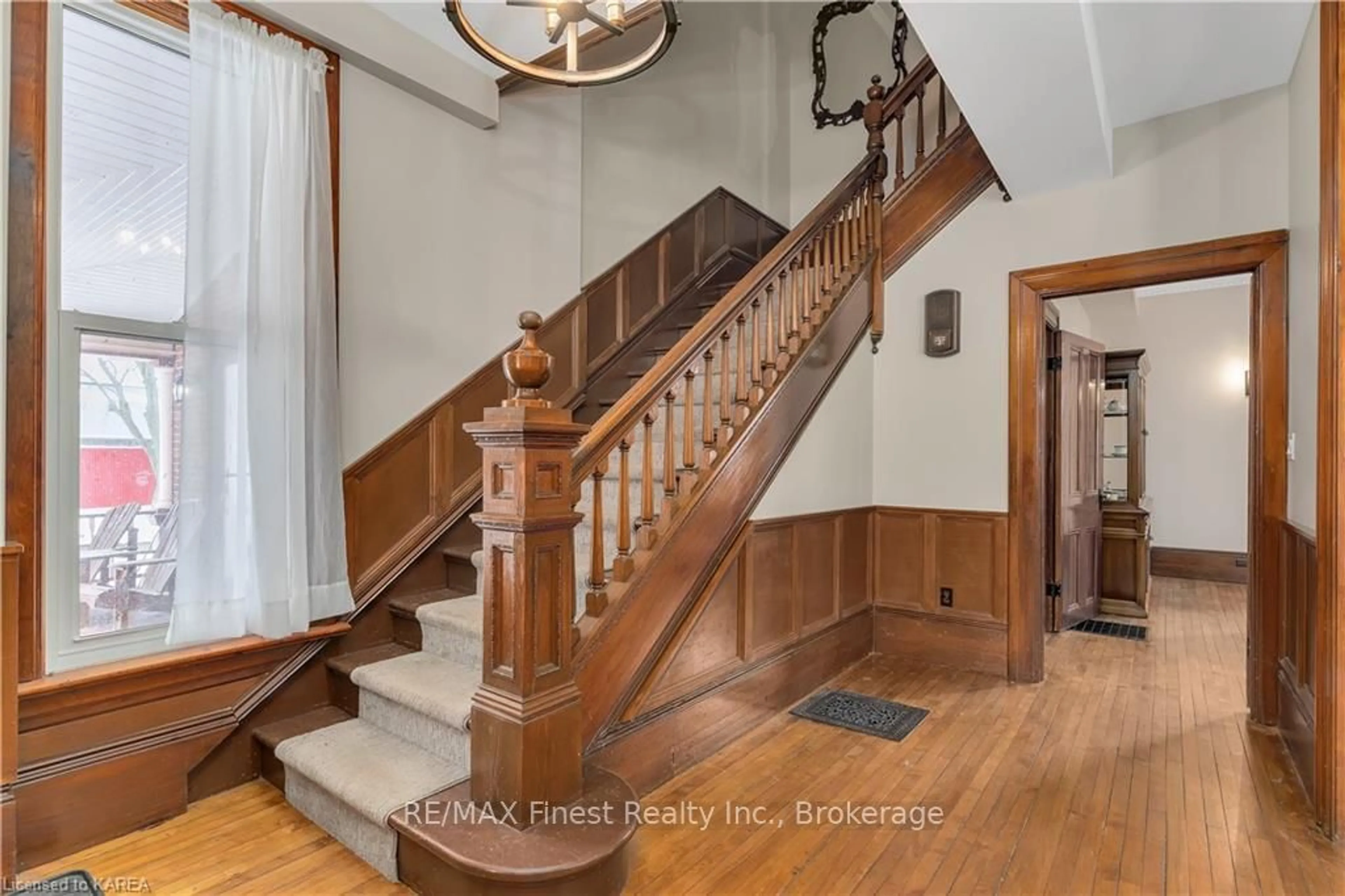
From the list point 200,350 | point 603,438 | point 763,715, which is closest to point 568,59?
point 603,438

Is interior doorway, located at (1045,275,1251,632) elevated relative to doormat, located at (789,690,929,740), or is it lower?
elevated

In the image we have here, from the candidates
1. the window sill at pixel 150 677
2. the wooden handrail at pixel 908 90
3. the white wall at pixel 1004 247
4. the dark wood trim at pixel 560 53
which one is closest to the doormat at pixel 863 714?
the white wall at pixel 1004 247

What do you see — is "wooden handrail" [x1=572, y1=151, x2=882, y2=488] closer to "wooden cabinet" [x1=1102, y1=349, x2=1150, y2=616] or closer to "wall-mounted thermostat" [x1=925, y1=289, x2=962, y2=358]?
"wall-mounted thermostat" [x1=925, y1=289, x2=962, y2=358]

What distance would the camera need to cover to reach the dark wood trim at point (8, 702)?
1.95 meters

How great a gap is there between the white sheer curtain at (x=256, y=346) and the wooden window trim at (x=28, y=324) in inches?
14.3

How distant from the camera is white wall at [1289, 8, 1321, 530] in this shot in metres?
2.57

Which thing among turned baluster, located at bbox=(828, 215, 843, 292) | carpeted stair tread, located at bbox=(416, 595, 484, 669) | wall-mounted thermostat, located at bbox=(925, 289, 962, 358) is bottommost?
carpeted stair tread, located at bbox=(416, 595, 484, 669)

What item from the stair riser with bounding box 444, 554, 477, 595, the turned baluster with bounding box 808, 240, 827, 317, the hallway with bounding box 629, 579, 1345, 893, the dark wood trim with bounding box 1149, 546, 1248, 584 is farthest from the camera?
the dark wood trim with bounding box 1149, 546, 1248, 584

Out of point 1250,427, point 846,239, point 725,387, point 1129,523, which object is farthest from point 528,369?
point 1129,523

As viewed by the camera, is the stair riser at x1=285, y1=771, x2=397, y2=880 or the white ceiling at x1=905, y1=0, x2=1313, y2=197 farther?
the white ceiling at x1=905, y1=0, x2=1313, y2=197

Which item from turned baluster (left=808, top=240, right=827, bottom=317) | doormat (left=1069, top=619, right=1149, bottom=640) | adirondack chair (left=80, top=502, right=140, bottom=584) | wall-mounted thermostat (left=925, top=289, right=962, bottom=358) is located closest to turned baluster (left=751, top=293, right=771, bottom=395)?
turned baluster (left=808, top=240, right=827, bottom=317)

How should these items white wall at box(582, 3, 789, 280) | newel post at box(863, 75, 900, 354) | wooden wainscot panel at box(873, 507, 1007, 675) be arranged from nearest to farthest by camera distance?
1. wooden wainscot panel at box(873, 507, 1007, 675)
2. newel post at box(863, 75, 900, 354)
3. white wall at box(582, 3, 789, 280)

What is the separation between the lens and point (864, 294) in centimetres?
408

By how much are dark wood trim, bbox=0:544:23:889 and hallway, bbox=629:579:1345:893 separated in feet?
6.00
